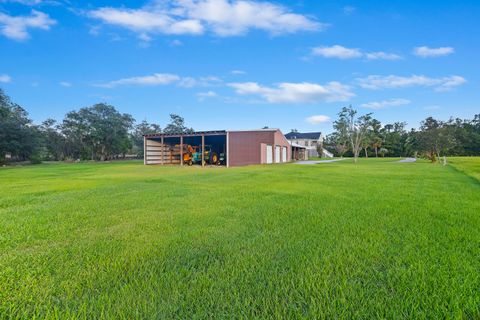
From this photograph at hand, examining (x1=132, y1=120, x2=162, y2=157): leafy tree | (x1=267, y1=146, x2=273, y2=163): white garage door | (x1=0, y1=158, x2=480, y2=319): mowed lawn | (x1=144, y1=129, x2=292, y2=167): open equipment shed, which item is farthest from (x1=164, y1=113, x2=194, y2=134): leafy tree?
(x1=0, y1=158, x2=480, y2=319): mowed lawn

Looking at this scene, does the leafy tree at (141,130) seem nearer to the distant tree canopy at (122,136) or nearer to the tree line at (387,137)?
the distant tree canopy at (122,136)

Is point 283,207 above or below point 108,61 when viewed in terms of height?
below

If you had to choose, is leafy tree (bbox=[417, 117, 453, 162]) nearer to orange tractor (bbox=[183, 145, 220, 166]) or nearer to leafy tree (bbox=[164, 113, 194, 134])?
orange tractor (bbox=[183, 145, 220, 166])

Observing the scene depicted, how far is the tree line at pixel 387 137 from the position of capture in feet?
107

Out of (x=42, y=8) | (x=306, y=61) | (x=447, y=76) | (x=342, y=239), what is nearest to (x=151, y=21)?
(x=42, y=8)

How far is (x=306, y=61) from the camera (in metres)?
20.6

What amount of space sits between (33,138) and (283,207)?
37.2 m

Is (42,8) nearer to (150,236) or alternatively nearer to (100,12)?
(100,12)

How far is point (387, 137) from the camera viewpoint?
5141 centimetres

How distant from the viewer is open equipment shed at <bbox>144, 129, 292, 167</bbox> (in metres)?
22.9

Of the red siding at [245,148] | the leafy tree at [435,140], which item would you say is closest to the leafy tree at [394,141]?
the leafy tree at [435,140]

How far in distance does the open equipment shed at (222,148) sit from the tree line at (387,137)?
10342 millimetres

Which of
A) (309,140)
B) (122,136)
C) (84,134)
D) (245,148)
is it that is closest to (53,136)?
(84,134)

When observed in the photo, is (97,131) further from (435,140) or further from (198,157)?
(435,140)
